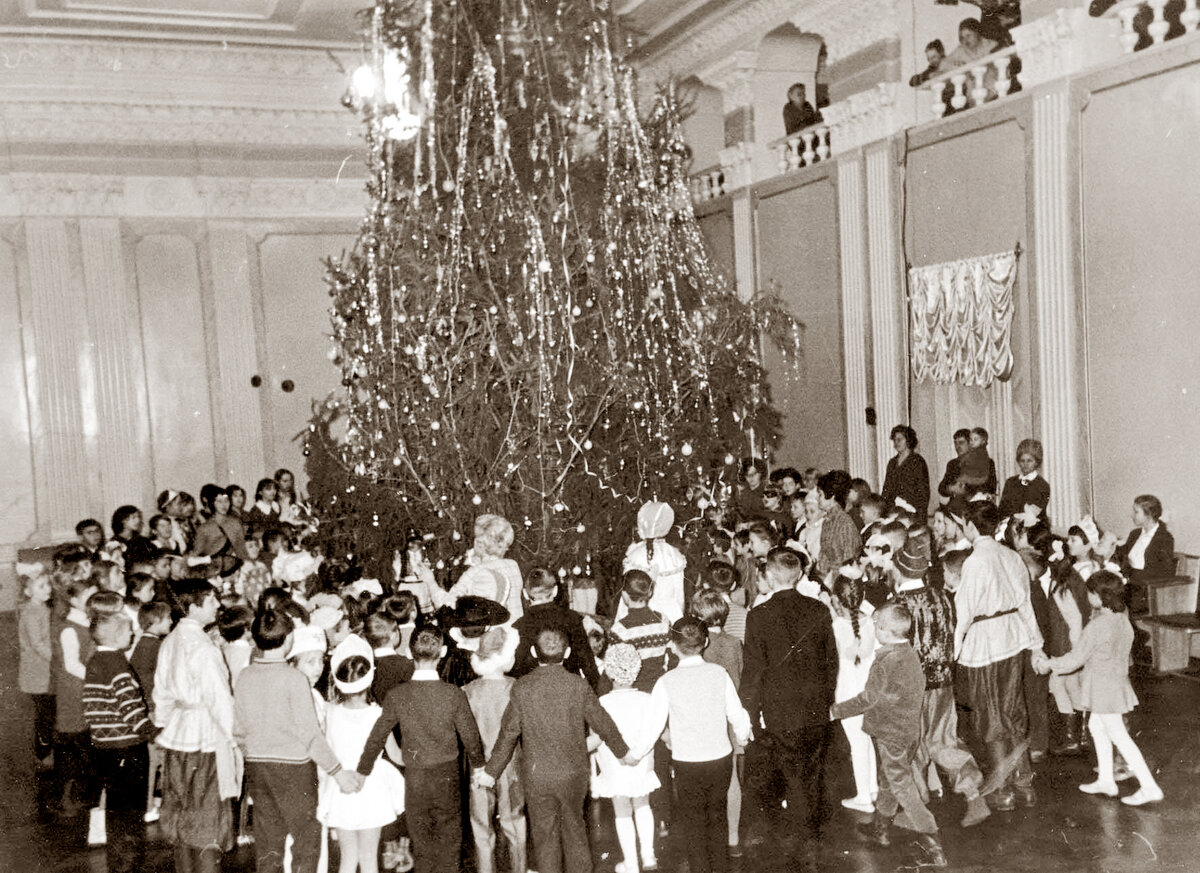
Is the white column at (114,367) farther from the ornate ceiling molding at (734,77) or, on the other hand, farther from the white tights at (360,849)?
the white tights at (360,849)

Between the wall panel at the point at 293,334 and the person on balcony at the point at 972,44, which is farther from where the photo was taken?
the wall panel at the point at 293,334

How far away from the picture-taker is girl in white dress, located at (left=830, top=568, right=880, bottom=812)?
18.6 ft

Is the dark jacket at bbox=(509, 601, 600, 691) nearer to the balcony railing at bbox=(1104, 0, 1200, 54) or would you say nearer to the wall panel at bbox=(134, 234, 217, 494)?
the balcony railing at bbox=(1104, 0, 1200, 54)

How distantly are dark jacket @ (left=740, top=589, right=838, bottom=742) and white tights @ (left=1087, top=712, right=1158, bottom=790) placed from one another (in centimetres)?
160

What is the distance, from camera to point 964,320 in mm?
9766

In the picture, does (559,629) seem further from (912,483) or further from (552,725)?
(912,483)

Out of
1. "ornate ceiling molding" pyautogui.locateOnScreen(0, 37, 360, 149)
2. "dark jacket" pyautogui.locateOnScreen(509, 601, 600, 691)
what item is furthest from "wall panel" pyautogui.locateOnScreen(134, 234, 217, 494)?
"dark jacket" pyautogui.locateOnScreen(509, 601, 600, 691)

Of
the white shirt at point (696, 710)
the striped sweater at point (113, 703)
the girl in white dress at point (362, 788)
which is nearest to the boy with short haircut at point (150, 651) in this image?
the striped sweater at point (113, 703)

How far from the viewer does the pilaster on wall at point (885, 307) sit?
10.6 m

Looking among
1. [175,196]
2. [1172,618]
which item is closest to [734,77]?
[175,196]

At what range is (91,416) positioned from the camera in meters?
14.1

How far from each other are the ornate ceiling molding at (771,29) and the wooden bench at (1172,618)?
214 inches

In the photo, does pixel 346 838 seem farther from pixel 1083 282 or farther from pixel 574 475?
pixel 1083 282

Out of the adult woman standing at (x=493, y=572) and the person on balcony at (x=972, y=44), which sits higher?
the person on balcony at (x=972, y=44)
